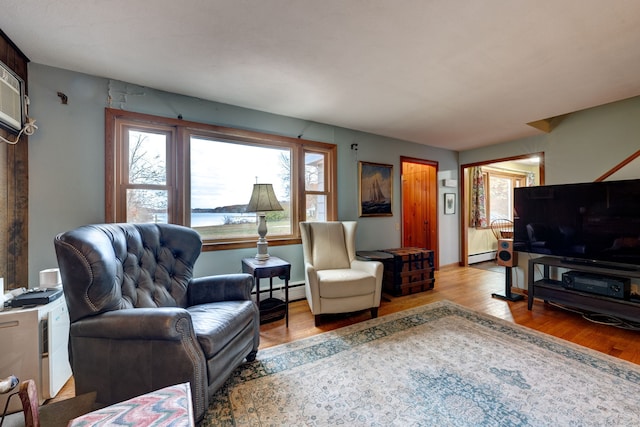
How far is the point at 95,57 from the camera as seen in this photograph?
77.4 inches

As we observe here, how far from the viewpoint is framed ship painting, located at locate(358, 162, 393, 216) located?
153 inches

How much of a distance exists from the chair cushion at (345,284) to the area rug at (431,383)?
362 millimetres

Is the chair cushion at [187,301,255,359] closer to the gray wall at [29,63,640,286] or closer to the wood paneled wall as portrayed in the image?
the gray wall at [29,63,640,286]

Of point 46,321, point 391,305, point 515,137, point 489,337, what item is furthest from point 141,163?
point 515,137

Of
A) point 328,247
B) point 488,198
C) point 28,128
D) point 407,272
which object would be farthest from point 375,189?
point 28,128

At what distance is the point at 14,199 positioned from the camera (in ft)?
6.21

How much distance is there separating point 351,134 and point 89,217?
10.3ft

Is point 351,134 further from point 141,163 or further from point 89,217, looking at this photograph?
point 89,217

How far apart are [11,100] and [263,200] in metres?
1.89

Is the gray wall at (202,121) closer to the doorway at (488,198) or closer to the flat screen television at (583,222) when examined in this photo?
the flat screen television at (583,222)

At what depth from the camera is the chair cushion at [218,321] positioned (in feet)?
4.66

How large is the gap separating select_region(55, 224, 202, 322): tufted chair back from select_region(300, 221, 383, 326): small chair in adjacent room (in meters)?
1.15

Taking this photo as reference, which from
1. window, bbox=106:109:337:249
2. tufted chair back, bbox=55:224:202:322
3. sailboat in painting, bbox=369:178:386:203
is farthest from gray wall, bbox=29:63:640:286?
tufted chair back, bbox=55:224:202:322

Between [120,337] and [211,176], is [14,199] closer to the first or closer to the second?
[211,176]
